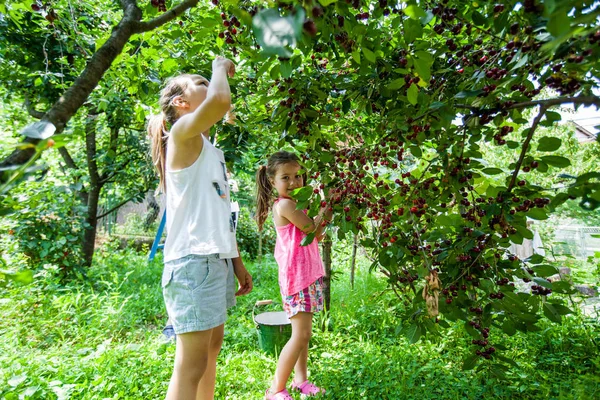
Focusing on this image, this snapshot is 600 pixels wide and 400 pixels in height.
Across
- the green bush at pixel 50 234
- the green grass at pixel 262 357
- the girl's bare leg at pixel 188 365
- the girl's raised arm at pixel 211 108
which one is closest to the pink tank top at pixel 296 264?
the green grass at pixel 262 357

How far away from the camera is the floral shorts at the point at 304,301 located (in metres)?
2.11

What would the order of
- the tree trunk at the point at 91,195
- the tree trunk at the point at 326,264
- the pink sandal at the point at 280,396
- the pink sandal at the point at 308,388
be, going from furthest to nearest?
the tree trunk at the point at 91,195, the tree trunk at the point at 326,264, the pink sandal at the point at 308,388, the pink sandal at the point at 280,396

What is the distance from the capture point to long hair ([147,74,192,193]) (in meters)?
1.67

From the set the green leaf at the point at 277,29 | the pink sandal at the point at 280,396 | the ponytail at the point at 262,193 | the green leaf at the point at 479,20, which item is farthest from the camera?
the ponytail at the point at 262,193

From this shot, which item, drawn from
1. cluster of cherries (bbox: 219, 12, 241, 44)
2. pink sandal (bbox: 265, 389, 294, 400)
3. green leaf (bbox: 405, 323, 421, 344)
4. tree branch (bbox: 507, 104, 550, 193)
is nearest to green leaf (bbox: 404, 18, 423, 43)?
tree branch (bbox: 507, 104, 550, 193)

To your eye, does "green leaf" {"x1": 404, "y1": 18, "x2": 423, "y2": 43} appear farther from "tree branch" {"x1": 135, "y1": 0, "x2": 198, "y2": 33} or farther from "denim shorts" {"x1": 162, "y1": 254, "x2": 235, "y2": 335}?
"denim shorts" {"x1": 162, "y1": 254, "x2": 235, "y2": 335}

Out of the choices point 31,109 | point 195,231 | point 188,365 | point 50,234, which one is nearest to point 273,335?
point 188,365

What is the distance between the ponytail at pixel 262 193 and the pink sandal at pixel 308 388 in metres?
0.98

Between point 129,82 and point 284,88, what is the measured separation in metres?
1.09

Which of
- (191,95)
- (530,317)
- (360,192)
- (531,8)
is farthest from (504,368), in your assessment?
(191,95)

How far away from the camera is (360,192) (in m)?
1.53

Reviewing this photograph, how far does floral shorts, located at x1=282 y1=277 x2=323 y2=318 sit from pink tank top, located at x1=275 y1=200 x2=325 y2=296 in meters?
0.02

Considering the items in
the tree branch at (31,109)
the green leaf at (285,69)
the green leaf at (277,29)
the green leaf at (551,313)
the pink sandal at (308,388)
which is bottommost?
the pink sandal at (308,388)

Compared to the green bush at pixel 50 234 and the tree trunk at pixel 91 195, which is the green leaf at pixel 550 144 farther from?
Result: the tree trunk at pixel 91 195
